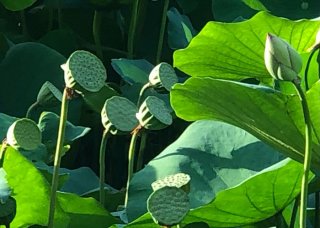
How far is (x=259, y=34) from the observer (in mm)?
867

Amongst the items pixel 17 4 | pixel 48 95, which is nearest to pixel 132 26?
pixel 17 4

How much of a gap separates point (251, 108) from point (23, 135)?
194 mm

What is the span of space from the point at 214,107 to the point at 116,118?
0.11m

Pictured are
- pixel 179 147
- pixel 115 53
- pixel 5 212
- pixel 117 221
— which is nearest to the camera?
pixel 5 212

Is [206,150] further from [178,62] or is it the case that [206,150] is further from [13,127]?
[13,127]

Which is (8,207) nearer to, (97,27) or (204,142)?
(204,142)

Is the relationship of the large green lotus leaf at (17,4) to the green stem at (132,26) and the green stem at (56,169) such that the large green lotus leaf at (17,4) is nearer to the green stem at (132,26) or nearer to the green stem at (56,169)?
the green stem at (132,26)

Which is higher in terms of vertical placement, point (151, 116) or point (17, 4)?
point (151, 116)

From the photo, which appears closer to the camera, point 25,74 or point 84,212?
point 84,212

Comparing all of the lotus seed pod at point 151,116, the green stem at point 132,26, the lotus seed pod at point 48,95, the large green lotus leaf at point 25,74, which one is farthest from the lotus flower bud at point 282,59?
the green stem at point 132,26

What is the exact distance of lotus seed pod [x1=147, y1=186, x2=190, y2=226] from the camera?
658 mm

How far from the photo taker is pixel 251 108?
0.79 m

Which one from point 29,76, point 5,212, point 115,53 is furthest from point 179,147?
point 115,53

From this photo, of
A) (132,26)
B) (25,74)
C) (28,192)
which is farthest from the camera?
→ (132,26)
